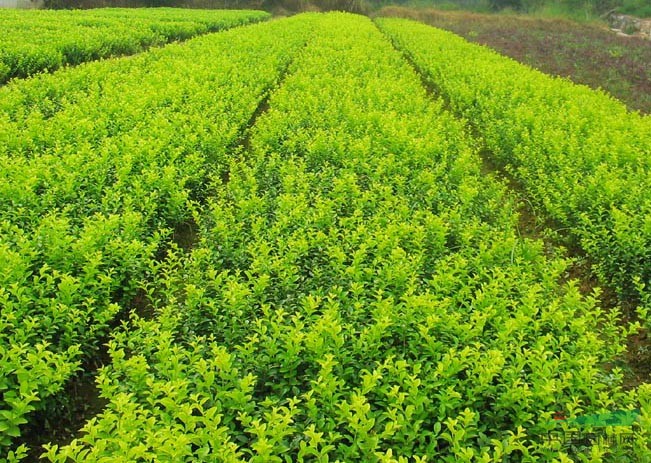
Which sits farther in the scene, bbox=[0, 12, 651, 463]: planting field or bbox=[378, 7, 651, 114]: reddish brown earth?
bbox=[378, 7, 651, 114]: reddish brown earth

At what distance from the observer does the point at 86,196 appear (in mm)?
4969

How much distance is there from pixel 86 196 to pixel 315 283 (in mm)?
2662

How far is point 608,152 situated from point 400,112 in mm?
3366

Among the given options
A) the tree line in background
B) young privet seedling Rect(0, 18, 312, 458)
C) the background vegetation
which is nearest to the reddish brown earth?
young privet seedling Rect(0, 18, 312, 458)

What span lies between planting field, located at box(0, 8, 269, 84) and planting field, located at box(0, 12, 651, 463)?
12.7 feet

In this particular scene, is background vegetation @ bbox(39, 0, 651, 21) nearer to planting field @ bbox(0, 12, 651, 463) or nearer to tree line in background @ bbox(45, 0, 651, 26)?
tree line in background @ bbox(45, 0, 651, 26)

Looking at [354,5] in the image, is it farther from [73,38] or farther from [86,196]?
[86,196]

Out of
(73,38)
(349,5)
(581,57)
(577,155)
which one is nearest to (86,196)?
(577,155)

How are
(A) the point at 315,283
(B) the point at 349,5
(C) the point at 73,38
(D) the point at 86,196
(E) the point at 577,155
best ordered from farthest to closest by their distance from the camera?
(B) the point at 349,5, (C) the point at 73,38, (E) the point at 577,155, (D) the point at 86,196, (A) the point at 315,283

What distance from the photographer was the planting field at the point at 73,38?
11.9 metres

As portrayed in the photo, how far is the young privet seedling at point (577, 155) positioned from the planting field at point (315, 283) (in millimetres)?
40

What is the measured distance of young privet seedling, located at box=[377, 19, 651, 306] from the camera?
4742 millimetres

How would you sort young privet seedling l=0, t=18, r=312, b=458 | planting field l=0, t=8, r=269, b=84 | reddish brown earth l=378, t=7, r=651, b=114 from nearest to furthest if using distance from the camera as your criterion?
young privet seedling l=0, t=18, r=312, b=458
planting field l=0, t=8, r=269, b=84
reddish brown earth l=378, t=7, r=651, b=114

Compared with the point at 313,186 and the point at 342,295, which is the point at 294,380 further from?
the point at 313,186
